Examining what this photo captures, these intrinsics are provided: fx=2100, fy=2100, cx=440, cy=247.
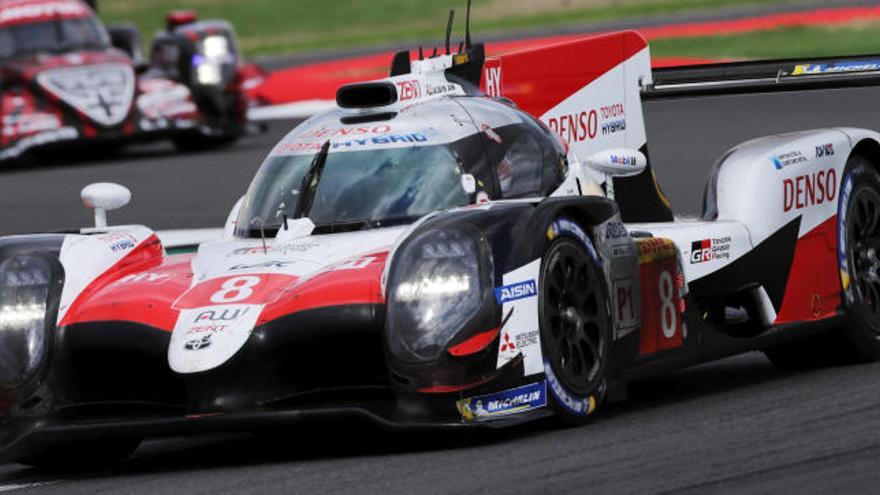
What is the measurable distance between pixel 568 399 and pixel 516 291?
44 centimetres

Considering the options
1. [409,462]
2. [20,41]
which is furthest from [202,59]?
[409,462]

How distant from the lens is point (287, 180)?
7.91 meters

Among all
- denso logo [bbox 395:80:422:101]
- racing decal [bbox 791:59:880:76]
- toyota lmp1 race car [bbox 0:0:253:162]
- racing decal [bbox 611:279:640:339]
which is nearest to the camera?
racing decal [bbox 611:279:640:339]

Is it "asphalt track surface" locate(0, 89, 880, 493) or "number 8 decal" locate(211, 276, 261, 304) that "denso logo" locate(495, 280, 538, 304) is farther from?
"number 8 decal" locate(211, 276, 261, 304)

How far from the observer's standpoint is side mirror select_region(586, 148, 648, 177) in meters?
7.70

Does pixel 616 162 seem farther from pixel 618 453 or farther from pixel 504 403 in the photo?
pixel 618 453

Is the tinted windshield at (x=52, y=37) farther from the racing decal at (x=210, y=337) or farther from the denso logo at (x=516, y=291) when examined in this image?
the denso logo at (x=516, y=291)

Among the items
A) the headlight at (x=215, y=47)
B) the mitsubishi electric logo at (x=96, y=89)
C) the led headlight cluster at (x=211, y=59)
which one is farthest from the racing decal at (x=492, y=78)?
the headlight at (x=215, y=47)

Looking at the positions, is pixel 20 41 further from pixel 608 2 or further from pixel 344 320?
pixel 608 2

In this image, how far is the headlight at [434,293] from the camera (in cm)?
670

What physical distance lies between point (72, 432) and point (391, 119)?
1846mm

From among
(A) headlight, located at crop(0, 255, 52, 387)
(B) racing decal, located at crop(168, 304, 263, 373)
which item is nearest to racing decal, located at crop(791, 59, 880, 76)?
(B) racing decal, located at crop(168, 304, 263, 373)

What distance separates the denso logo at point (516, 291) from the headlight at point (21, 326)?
158 centimetres

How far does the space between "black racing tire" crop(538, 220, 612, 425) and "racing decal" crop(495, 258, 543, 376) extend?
42mm
